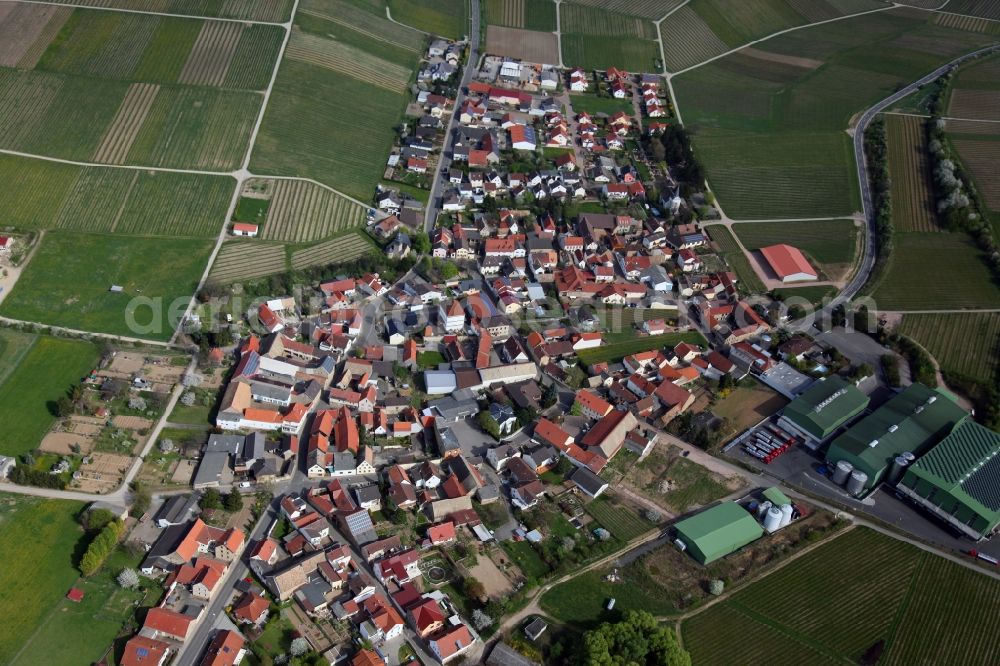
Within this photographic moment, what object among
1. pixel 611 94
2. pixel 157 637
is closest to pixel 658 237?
pixel 611 94

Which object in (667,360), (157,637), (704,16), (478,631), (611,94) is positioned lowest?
(157,637)

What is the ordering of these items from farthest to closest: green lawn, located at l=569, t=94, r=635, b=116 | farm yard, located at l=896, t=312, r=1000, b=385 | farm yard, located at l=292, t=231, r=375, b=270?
green lawn, located at l=569, t=94, r=635, b=116
farm yard, located at l=292, t=231, r=375, b=270
farm yard, located at l=896, t=312, r=1000, b=385

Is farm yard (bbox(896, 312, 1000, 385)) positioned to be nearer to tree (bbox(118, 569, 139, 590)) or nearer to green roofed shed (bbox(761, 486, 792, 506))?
green roofed shed (bbox(761, 486, 792, 506))

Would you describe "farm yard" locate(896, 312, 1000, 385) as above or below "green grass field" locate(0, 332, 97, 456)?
above

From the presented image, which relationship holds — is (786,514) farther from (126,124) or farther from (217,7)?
(217,7)

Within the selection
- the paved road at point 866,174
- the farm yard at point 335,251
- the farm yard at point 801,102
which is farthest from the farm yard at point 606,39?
the farm yard at point 335,251

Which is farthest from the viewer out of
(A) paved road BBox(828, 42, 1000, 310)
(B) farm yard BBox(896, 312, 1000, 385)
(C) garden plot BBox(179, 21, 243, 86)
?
(C) garden plot BBox(179, 21, 243, 86)

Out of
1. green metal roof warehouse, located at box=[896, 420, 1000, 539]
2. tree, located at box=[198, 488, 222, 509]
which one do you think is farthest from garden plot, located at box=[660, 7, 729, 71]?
tree, located at box=[198, 488, 222, 509]

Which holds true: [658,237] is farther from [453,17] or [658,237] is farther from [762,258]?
[453,17]
